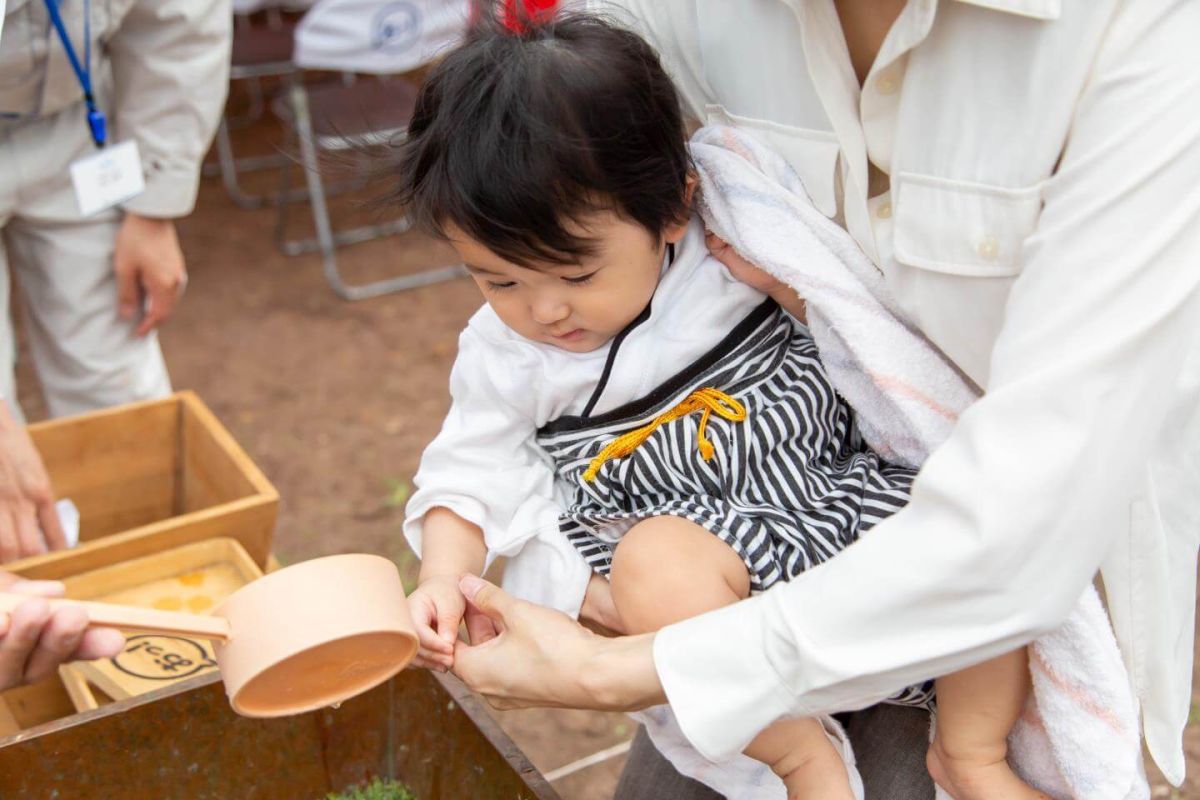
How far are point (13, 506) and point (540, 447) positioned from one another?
89 cm

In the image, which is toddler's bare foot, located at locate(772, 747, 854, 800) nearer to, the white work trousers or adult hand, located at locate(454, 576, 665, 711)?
adult hand, located at locate(454, 576, 665, 711)

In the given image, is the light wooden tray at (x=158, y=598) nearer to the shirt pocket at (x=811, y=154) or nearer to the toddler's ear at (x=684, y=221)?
the toddler's ear at (x=684, y=221)

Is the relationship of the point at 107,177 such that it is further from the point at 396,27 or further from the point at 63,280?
the point at 396,27

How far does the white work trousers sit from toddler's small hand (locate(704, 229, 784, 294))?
138 cm

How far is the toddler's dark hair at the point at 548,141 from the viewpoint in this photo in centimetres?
121

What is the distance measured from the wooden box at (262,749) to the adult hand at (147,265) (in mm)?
1054

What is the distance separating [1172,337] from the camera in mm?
946

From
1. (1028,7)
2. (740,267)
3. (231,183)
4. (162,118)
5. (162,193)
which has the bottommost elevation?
(231,183)

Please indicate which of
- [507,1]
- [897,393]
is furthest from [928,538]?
[507,1]

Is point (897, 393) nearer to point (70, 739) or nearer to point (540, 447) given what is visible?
point (540, 447)

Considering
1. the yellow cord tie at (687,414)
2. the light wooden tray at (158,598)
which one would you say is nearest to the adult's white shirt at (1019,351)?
the yellow cord tie at (687,414)

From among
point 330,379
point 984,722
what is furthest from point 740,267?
point 330,379

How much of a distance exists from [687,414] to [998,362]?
0.40 meters

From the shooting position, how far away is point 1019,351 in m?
0.97
